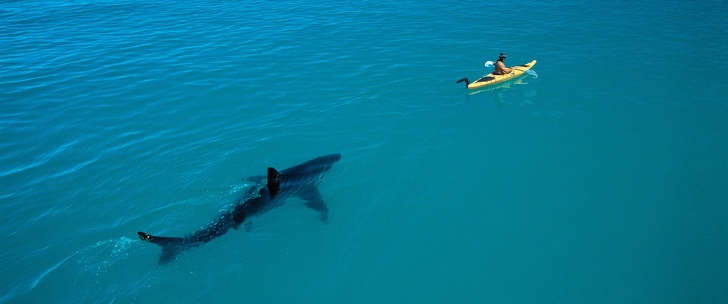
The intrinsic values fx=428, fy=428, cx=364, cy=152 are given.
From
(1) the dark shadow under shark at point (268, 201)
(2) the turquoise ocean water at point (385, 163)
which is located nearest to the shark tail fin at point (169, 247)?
(1) the dark shadow under shark at point (268, 201)

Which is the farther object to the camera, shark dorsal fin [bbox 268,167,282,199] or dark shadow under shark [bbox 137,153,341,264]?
shark dorsal fin [bbox 268,167,282,199]

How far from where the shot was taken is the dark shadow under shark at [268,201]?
11.7 metres

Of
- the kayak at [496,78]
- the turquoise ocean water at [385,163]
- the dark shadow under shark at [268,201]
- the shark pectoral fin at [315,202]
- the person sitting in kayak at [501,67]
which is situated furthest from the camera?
the person sitting in kayak at [501,67]

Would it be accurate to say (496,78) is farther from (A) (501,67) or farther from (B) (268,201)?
(B) (268,201)

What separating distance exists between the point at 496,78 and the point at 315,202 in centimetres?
1162

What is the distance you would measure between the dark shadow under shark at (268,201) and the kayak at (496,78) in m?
8.11

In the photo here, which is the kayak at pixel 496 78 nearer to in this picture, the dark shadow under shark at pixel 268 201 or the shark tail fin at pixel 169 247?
the dark shadow under shark at pixel 268 201

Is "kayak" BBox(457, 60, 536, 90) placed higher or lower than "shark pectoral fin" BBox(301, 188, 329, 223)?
higher

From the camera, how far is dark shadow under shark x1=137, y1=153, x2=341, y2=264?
11727 mm

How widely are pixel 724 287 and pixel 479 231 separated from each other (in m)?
5.86

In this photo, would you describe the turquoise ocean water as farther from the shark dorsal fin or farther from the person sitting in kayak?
the person sitting in kayak

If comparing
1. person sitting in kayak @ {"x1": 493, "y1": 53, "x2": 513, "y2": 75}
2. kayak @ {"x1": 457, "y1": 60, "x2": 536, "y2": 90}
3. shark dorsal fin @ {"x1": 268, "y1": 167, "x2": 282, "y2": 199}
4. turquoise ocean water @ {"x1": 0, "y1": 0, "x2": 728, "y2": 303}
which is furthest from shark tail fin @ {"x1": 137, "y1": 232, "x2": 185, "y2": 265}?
person sitting in kayak @ {"x1": 493, "y1": 53, "x2": 513, "y2": 75}

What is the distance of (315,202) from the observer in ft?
44.7

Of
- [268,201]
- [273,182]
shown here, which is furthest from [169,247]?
[273,182]
